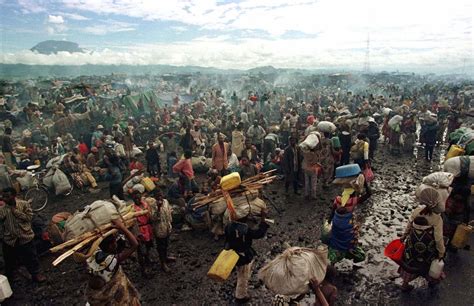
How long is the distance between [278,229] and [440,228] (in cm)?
352

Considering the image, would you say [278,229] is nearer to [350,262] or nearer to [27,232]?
[350,262]

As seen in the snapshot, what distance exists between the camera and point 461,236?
566 centimetres

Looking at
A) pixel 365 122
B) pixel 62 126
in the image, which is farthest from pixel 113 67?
pixel 365 122

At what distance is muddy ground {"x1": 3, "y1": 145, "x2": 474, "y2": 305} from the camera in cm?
501

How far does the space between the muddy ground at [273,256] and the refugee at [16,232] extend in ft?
1.70

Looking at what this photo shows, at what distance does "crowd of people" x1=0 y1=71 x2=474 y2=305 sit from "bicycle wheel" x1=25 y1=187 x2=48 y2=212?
66 centimetres

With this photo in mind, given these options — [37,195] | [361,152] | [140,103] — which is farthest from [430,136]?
[140,103]

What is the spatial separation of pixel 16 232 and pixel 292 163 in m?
6.44

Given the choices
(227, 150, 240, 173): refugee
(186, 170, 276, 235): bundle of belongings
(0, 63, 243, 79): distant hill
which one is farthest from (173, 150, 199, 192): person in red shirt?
(0, 63, 243, 79): distant hill

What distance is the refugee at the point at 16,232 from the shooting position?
16.8 ft

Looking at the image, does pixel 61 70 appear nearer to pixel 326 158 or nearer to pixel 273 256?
pixel 326 158

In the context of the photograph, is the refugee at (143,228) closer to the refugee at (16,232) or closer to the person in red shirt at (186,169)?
the refugee at (16,232)

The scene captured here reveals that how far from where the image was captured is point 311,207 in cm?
837

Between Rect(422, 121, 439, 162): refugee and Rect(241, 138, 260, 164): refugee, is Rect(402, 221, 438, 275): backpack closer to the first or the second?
Rect(241, 138, 260, 164): refugee
